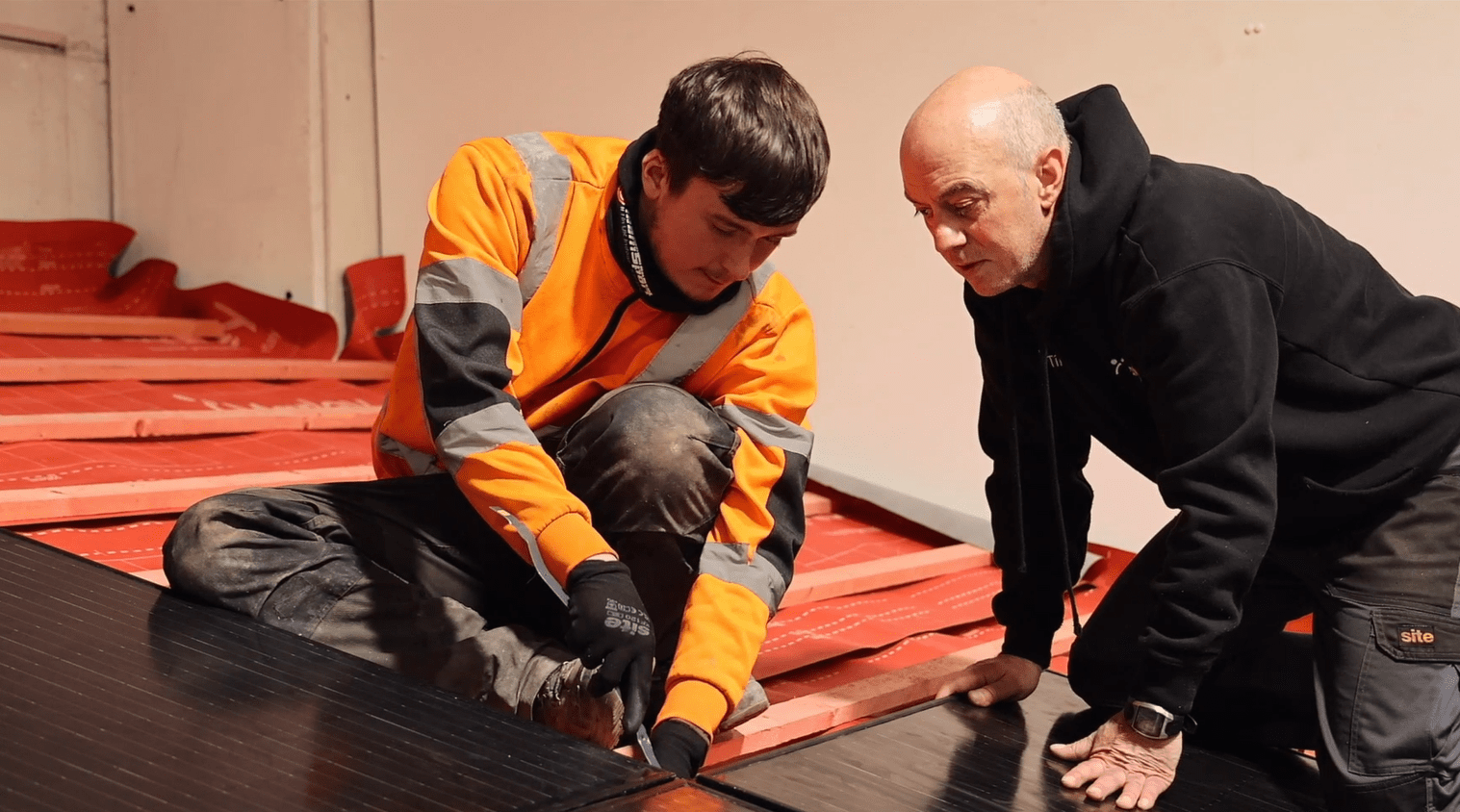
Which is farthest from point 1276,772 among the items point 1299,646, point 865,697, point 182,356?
point 182,356

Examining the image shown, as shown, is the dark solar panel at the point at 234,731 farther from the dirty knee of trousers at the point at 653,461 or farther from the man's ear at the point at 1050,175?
the man's ear at the point at 1050,175

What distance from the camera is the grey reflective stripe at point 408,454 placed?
1824mm

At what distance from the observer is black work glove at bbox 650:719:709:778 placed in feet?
4.49

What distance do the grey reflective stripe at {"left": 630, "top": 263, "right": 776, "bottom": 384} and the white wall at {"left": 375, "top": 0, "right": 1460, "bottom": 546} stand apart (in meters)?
1.45

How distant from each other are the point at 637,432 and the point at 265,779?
66 cm

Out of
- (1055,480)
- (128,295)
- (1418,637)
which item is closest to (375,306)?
(128,295)

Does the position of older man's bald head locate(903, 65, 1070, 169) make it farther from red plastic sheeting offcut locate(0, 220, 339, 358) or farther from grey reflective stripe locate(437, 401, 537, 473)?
red plastic sheeting offcut locate(0, 220, 339, 358)

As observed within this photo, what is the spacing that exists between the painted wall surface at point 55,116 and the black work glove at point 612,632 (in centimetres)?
456

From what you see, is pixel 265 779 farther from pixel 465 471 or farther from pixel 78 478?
pixel 78 478

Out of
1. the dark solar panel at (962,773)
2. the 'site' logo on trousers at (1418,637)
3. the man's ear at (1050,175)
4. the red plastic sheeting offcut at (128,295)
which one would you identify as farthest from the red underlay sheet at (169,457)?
the 'site' logo on trousers at (1418,637)

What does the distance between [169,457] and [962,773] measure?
6.71 feet

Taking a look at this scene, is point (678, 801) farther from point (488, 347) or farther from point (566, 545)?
point (488, 347)

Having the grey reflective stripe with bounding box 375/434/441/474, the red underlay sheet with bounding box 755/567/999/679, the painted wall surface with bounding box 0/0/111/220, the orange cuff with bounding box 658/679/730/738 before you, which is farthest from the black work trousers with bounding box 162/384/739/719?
the painted wall surface with bounding box 0/0/111/220

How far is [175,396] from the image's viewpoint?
3.33m
